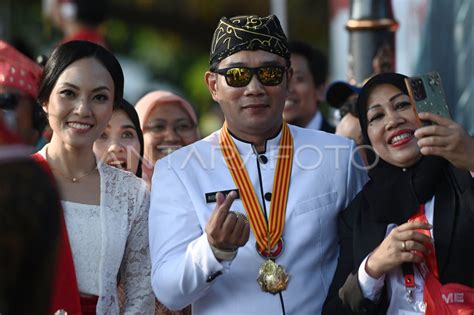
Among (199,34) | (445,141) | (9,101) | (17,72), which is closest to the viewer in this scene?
(445,141)

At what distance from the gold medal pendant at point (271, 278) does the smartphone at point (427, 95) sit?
2.78ft

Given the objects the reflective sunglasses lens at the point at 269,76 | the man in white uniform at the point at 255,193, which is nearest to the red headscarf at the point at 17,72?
the man in white uniform at the point at 255,193

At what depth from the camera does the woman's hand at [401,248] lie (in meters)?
3.89

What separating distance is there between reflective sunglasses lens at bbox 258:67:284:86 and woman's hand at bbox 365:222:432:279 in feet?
2.85

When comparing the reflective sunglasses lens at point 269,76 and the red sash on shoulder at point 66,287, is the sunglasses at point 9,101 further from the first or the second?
the reflective sunglasses lens at point 269,76

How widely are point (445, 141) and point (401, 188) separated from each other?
40 cm

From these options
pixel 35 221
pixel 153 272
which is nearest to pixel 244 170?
pixel 153 272

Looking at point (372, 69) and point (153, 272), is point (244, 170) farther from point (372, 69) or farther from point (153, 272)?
point (372, 69)

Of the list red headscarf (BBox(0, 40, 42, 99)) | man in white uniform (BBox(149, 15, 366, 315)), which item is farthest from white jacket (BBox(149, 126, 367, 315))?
red headscarf (BBox(0, 40, 42, 99))

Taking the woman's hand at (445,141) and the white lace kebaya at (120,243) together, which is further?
the white lace kebaya at (120,243)

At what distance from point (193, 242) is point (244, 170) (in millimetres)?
482

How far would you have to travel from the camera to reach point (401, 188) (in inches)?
166

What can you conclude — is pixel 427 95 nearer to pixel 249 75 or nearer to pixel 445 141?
pixel 445 141

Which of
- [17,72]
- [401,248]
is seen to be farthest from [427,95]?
[17,72]
